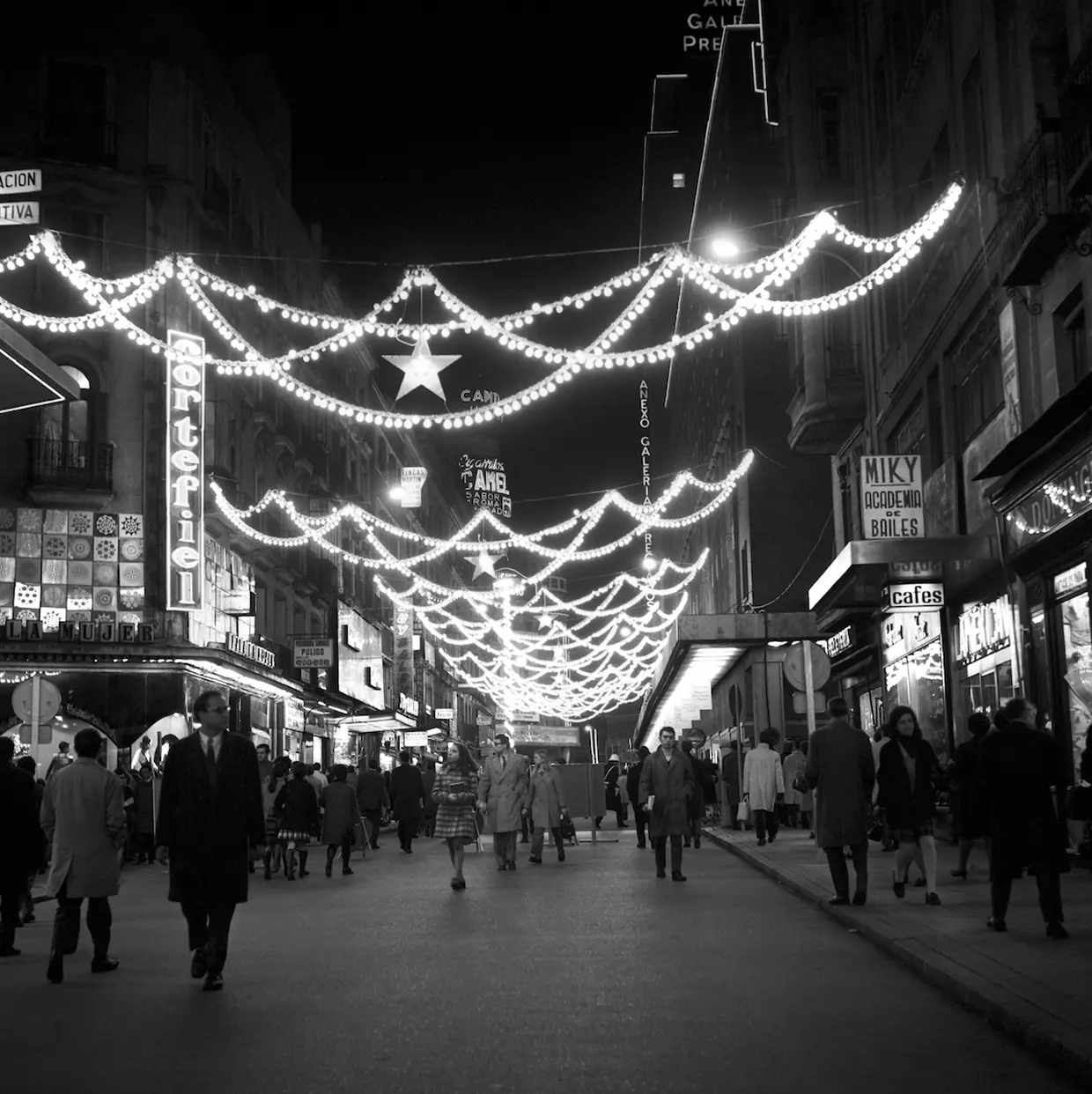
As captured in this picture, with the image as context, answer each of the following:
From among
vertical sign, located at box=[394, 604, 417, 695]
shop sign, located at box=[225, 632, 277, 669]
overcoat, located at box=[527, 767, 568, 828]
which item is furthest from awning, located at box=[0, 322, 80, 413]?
vertical sign, located at box=[394, 604, 417, 695]

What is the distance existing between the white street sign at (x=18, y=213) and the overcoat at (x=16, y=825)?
10.4 metres

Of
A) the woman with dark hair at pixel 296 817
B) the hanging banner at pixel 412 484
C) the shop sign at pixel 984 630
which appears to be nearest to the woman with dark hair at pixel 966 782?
the shop sign at pixel 984 630

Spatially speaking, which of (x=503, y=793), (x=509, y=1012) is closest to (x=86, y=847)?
(x=509, y=1012)

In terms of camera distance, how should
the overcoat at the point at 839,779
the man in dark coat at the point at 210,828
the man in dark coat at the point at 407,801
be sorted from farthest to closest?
the man in dark coat at the point at 407,801 < the overcoat at the point at 839,779 < the man in dark coat at the point at 210,828

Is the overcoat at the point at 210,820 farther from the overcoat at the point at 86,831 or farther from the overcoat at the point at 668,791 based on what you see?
the overcoat at the point at 668,791

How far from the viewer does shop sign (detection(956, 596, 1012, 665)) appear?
62.0 ft

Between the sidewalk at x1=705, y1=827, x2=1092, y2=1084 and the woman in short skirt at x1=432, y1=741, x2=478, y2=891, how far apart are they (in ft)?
12.5

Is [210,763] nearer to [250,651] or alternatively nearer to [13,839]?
[13,839]

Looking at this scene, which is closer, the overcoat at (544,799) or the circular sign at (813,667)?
the circular sign at (813,667)

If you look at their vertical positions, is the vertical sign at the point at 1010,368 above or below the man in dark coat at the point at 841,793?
above

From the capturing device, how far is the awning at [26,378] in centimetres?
1197

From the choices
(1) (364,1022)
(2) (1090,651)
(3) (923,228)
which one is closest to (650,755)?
(2) (1090,651)

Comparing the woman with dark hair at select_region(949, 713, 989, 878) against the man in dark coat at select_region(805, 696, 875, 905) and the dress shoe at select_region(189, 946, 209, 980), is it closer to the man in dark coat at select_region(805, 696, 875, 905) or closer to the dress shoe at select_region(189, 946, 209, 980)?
the man in dark coat at select_region(805, 696, 875, 905)

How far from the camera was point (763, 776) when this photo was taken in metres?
23.8
